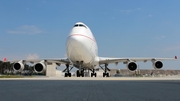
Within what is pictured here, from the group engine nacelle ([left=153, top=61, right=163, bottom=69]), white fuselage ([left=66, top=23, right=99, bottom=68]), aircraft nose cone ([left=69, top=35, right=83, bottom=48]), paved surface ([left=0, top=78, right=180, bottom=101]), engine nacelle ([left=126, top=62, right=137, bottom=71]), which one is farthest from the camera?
engine nacelle ([left=153, top=61, right=163, bottom=69])

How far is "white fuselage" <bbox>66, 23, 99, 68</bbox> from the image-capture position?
27.6 meters

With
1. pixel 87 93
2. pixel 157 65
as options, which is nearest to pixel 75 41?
pixel 157 65

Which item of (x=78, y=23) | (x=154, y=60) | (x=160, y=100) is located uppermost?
(x=78, y=23)

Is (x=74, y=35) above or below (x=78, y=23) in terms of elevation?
below

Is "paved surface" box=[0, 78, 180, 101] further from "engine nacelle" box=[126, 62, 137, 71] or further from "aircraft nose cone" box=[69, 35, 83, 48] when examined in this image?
"engine nacelle" box=[126, 62, 137, 71]

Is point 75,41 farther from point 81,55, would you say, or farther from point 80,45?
point 81,55

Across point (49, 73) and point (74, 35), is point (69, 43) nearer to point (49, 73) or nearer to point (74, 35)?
point (74, 35)

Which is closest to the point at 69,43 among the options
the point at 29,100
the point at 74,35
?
the point at 74,35

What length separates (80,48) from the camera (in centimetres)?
2816

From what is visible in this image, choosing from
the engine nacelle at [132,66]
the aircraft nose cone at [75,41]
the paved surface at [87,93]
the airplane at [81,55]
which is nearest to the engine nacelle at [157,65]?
the airplane at [81,55]

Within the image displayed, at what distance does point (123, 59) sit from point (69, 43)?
8.97 m

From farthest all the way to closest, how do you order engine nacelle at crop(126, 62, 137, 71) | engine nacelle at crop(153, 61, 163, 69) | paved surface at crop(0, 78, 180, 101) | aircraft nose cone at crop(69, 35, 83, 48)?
engine nacelle at crop(153, 61, 163, 69) → engine nacelle at crop(126, 62, 137, 71) → aircraft nose cone at crop(69, 35, 83, 48) → paved surface at crop(0, 78, 180, 101)

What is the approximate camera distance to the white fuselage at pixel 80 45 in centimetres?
2762

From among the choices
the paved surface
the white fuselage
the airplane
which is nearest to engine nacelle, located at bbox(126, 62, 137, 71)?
the airplane
